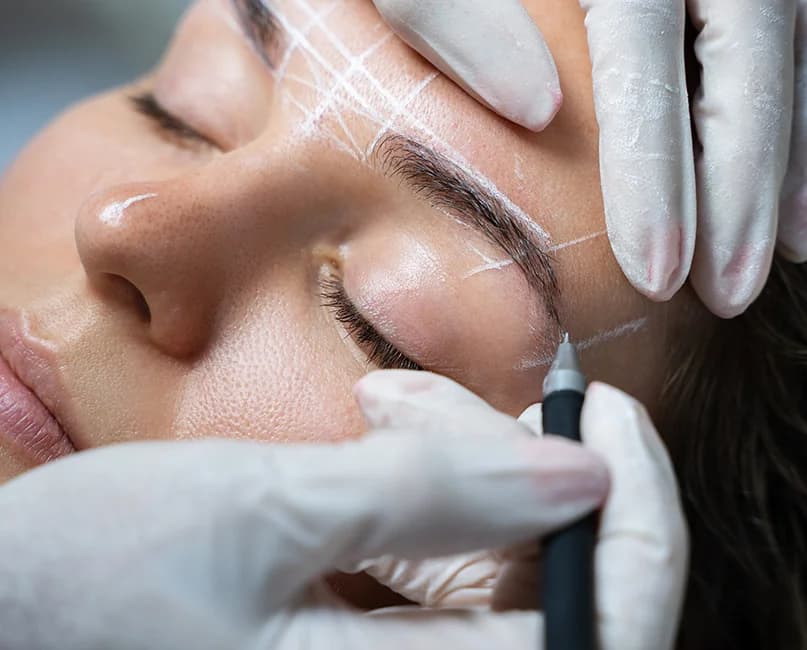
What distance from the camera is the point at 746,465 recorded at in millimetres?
1161

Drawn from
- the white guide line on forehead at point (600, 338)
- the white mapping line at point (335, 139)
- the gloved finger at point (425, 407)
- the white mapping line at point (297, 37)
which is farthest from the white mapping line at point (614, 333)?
the white mapping line at point (297, 37)

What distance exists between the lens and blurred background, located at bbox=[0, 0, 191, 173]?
2.02 m

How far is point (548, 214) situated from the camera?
88 centimetres

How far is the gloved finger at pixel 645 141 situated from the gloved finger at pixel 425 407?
24cm

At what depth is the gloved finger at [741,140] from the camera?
0.89m

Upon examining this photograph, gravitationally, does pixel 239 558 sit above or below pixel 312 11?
below

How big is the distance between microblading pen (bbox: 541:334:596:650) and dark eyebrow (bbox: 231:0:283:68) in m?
0.54

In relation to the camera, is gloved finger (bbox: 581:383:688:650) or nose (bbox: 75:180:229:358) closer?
gloved finger (bbox: 581:383:688:650)

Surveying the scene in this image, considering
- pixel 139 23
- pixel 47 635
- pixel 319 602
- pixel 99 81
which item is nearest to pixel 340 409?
pixel 319 602

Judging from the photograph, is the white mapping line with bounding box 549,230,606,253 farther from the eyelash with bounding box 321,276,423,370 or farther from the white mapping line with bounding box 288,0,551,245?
the eyelash with bounding box 321,276,423,370

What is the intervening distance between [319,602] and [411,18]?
0.57m

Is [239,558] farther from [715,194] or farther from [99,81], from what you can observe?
[99,81]

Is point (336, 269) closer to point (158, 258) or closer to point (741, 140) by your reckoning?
point (158, 258)

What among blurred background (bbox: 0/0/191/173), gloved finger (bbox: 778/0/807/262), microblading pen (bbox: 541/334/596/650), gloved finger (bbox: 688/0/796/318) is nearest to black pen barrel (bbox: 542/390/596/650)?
microblading pen (bbox: 541/334/596/650)
